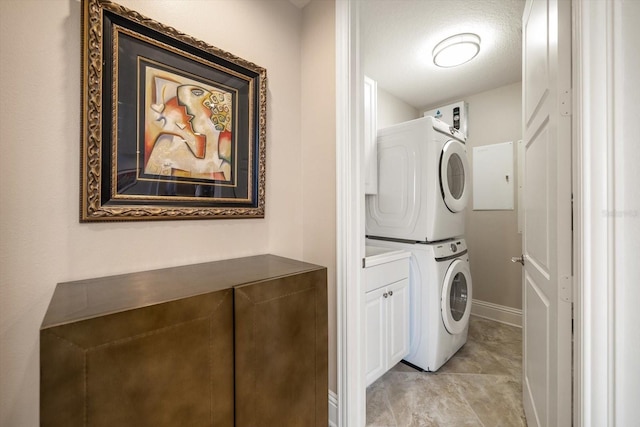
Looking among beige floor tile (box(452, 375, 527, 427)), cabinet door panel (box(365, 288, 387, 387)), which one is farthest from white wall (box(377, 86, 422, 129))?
beige floor tile (box(452, 375, 527, 427))

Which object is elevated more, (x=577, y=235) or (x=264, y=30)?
(x=264, y=30)

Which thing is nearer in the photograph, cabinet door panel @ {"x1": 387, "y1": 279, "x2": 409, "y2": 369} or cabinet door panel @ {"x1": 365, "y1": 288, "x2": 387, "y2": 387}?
cabinet door panel @ {"x1": 365, "y1": 288, "x2": 387, "y2": 387}

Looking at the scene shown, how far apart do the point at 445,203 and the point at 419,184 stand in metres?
0.28

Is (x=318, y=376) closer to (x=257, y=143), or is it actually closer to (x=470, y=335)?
(x=257, y=143)

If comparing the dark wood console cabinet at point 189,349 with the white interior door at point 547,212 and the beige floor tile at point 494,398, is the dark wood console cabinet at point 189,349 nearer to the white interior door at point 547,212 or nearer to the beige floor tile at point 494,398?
the white interior door at point 547,212

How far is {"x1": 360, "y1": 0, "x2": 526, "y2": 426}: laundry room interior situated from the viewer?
1.64 m

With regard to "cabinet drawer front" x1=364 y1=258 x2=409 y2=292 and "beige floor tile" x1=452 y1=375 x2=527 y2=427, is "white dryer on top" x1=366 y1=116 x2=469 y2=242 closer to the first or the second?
"cabinet drawer front" x1=364 y1=258 x2=409 y2=292

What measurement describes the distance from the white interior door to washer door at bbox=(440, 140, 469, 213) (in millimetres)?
593

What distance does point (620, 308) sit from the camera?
0.70 metres

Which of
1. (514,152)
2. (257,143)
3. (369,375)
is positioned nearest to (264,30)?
(257,143)

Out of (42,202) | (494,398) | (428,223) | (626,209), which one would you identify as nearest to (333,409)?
(494,398)

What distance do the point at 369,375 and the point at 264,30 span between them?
213cm

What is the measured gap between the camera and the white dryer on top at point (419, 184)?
1.92 meters

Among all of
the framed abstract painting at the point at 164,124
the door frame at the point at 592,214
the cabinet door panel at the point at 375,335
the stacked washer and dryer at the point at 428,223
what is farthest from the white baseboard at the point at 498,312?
the framed abstract painting at the point at 164,124
